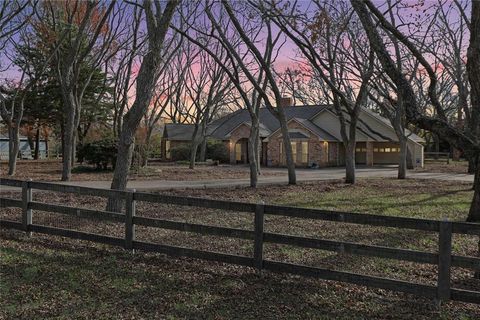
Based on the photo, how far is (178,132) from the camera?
153 feet

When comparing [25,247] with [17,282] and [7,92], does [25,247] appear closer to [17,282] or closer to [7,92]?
[17,282]

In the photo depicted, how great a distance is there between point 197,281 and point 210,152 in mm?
36431

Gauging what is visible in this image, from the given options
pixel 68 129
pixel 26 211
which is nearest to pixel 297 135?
pixel 68 129

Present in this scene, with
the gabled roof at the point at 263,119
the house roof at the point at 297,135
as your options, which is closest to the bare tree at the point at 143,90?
the house roof at the point at 297,135

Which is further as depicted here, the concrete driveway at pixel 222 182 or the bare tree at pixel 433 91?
the concrete driveway at pixel 222 182

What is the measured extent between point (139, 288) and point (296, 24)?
525 inches

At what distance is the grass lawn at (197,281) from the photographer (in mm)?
4559

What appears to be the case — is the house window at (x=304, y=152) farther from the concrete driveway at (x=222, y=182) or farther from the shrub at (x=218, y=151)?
the concrete driveway at (x=222, y=182)

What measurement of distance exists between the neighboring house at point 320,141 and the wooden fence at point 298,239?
29.7 meters

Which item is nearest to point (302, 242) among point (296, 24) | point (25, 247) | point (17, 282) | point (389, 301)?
point (389, 301)

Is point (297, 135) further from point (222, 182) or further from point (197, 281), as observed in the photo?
point (197, 281)

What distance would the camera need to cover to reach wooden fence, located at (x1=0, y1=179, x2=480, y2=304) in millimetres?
4719

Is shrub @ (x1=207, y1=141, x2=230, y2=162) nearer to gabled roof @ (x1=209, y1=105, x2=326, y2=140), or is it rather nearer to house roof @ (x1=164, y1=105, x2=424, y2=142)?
house roof @ (x1=164, y1=105, x2=424, y2=142)

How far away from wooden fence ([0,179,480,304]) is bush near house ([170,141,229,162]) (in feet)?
109
